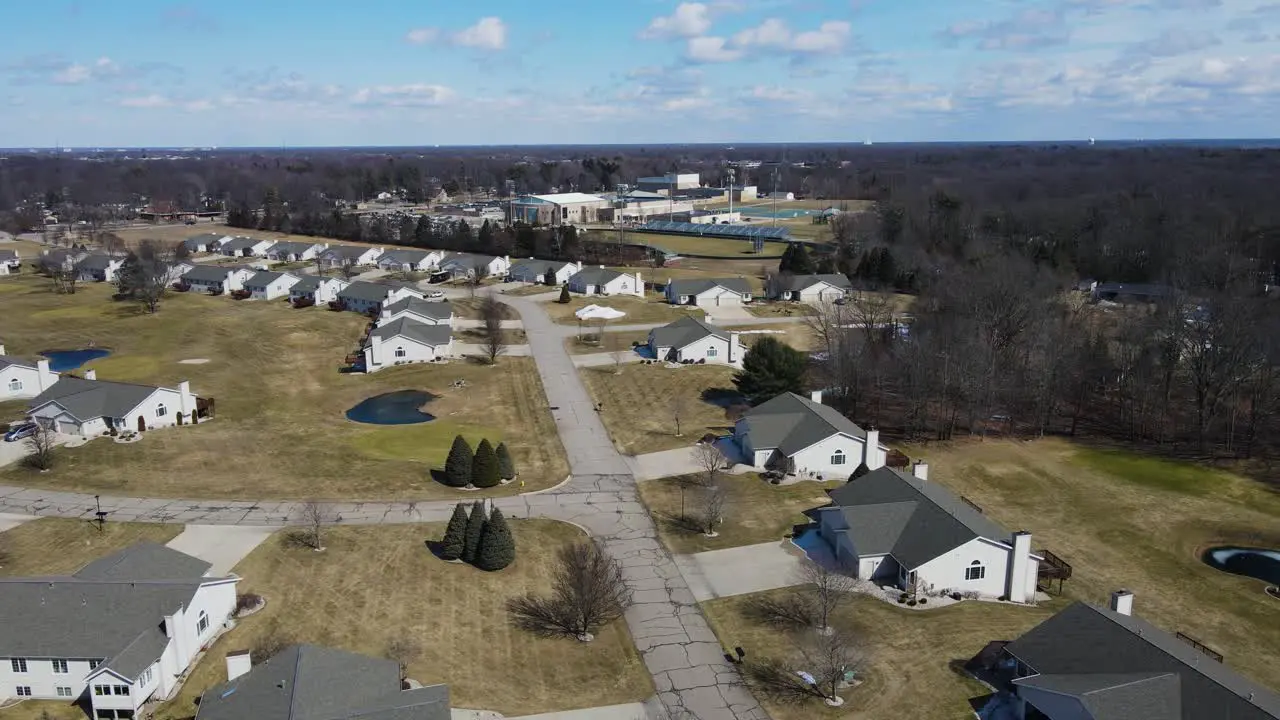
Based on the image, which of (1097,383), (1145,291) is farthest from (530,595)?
(1145,291)

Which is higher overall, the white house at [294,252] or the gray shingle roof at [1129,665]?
the white house at [294,252]

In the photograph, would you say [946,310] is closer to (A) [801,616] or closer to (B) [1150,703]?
(A) [801,616]

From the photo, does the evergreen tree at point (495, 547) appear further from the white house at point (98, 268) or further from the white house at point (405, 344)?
the white house at point (98, 268)

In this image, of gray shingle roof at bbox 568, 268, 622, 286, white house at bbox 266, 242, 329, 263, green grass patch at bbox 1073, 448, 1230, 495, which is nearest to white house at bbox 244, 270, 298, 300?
white house at bbox 266, 242, 329, 263

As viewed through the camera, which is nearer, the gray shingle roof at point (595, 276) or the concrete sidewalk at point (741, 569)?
the concrete sidewalk at point (741, 569)

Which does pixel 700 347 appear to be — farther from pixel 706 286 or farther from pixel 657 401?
pixel 706 286

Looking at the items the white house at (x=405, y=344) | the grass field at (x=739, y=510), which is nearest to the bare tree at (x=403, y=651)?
the grass field at (x=739, y=510)
